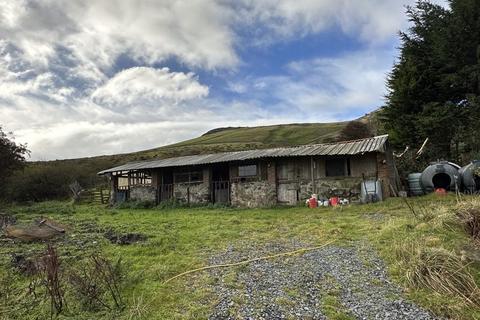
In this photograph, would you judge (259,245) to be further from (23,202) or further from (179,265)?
(23,202)

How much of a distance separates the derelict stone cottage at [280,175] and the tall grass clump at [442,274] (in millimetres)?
10571

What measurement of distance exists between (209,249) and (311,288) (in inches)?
130

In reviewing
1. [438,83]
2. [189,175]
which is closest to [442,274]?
[189,175]

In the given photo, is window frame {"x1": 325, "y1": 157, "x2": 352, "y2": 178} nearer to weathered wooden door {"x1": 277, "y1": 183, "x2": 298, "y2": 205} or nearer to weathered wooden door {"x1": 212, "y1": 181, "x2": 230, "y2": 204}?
weathered wooden door {"x1": 277, "y1": 183, "x2": 298, "y2": 205}

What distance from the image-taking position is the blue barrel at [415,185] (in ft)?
61.3

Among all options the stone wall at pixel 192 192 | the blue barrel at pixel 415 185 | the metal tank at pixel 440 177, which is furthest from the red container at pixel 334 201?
the stone wall at pixel 192 192

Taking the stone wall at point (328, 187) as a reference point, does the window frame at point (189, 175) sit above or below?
above

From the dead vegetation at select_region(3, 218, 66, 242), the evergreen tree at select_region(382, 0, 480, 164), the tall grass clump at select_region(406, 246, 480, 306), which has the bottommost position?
the tall grass clump at select_region(406, 246, 480, 306)

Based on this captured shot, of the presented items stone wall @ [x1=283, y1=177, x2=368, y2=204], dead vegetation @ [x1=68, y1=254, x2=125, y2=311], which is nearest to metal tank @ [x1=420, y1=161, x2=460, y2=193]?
stone wall @ [x1=283, y1=177, x2=368, y2=204]

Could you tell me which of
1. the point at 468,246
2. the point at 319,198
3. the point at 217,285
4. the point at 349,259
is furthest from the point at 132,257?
the point at 319,198

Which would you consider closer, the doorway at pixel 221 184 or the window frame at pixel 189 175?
the doorway at pixel 221 184

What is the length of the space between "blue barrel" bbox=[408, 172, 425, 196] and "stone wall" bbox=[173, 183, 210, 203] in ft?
36.8

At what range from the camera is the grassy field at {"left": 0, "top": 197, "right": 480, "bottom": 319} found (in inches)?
202

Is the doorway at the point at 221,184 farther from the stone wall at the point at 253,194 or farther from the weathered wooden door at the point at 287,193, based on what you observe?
the weathered wooden door at the point at 287,193
